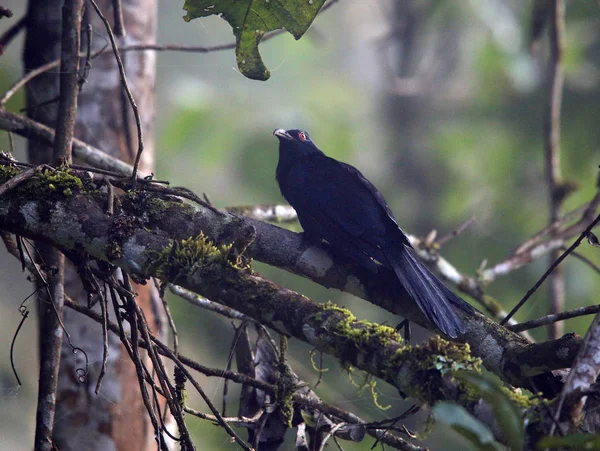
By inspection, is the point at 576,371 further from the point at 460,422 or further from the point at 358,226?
the point at 358,226

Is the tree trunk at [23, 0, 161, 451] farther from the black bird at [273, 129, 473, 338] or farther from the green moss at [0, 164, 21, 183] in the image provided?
the black bird at [273, 129, 473, 338]

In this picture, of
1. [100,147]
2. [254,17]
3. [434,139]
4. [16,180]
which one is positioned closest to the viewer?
[16,180]

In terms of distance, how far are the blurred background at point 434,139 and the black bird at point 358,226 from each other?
7.97 feet

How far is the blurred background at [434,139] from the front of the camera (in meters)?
6.81

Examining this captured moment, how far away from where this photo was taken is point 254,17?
233 cm

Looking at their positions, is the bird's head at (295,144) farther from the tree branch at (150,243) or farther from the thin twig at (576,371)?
the thin twig at (576,371)

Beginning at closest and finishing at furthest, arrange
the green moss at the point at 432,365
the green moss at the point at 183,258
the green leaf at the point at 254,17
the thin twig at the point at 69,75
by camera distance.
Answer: the green moss at the point at 432,365, the green moss at the point at 183,258, the green leaf at the point at 254,17, the thin twig at the point at 69,75

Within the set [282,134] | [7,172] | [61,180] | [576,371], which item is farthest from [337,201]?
[576,371]

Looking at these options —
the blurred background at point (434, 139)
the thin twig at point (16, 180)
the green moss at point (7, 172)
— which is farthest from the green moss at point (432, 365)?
the blurred background at point (434, 139)

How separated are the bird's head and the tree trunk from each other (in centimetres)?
91

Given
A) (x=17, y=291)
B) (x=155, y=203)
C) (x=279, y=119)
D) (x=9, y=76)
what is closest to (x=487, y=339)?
(x=155, y=203)

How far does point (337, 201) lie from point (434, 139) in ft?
22.4

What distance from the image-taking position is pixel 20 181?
1930mm

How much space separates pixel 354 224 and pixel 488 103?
7021 millimetres
